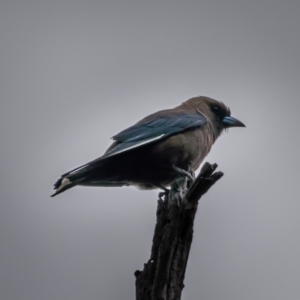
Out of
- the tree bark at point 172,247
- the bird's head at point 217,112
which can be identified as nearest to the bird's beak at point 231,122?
the bird's head at point 217,112

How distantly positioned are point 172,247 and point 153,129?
3132 millimetres

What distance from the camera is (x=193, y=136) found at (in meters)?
7.45

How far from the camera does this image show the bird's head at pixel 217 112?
8.40 meters

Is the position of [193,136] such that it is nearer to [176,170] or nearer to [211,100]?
[176,170]

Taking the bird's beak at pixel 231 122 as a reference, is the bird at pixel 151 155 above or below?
below

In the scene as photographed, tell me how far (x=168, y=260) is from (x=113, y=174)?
2517 mm

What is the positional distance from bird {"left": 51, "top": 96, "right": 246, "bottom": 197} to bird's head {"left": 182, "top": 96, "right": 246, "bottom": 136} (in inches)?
16.7

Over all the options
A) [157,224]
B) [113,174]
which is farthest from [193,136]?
[157,224]

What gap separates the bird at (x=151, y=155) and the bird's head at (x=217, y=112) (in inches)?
16.7

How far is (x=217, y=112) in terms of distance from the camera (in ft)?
28.0

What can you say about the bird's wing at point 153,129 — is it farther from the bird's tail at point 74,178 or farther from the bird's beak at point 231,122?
the bird's beak at point 231,122

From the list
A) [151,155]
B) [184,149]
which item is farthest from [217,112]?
[151,155]

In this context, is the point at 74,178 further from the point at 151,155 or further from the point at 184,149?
the point at 184,149

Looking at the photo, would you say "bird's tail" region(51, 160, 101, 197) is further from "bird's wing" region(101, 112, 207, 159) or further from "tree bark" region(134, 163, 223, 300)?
"tree bark" region(134, 163, 223, 300)
